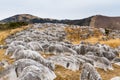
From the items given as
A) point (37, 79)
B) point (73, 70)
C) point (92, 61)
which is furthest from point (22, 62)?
point (92, 61)

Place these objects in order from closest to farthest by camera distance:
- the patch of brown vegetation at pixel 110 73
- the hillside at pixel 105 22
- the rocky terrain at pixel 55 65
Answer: the rocky terrain at pixel 55 65 < the patch of brown vegetation at pixel 110 73 < the hillside at pixel 105 22

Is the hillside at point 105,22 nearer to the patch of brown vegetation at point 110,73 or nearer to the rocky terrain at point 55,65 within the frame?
the rocky terrain at point 55,65

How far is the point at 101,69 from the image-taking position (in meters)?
35.5

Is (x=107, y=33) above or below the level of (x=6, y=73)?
below

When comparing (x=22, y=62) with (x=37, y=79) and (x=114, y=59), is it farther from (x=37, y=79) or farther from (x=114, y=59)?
(x=114, y=59)

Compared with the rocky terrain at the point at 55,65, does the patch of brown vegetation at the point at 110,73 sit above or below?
below

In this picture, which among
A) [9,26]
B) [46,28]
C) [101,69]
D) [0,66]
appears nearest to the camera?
[0,66]

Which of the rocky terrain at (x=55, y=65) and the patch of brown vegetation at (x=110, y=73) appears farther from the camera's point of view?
the patch of brown vegetation at (x=110, y=73)

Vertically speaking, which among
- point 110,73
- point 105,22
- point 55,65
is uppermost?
point 55,65

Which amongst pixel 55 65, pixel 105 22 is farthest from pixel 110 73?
pixel 105 22

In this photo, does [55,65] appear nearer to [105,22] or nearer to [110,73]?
[110,73]

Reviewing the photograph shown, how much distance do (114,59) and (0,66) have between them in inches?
810

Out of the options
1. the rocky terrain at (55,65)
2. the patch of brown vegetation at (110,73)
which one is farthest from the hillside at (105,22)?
the patch of brown vegetation at (110,73)

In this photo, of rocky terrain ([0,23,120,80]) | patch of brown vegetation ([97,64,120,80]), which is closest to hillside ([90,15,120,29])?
rocky terrain ([0,23,120,80])
